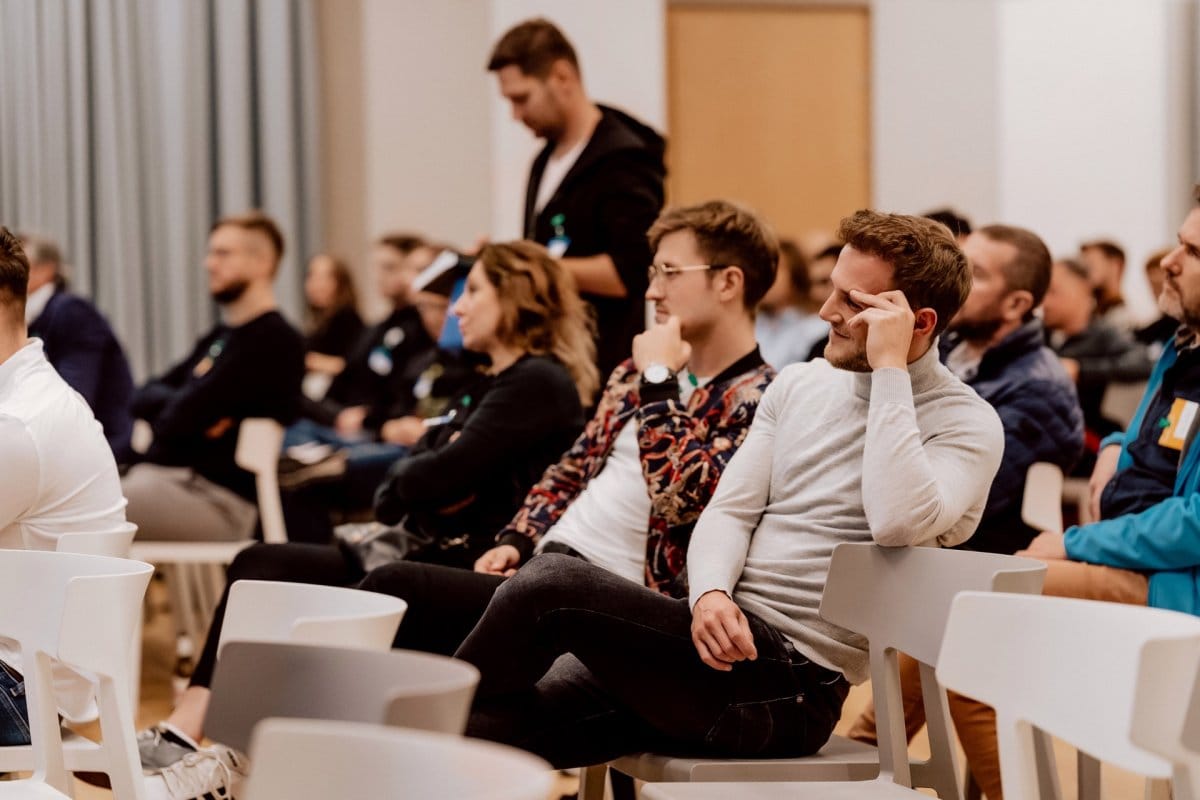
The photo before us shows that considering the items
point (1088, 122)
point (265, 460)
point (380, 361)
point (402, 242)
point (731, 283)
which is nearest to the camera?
point (731, 283)

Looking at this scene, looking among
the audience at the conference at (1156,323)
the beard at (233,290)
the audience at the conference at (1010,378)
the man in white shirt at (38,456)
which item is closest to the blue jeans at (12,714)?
the man in white shirt at (38,456)

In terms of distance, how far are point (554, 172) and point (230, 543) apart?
4.83ft

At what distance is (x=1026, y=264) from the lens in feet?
9.70

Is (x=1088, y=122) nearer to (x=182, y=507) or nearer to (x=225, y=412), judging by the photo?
(x=225, y=412)

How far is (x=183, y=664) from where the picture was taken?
4082 mm

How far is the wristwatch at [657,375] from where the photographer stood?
2346mm

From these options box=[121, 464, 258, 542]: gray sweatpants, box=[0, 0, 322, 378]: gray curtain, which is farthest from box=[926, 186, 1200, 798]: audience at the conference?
box=[0, 0, 322, 378]: gray curtain

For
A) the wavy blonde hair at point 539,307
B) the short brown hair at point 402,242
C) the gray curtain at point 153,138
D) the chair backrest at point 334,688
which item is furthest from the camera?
the gray curtain at point 153,138

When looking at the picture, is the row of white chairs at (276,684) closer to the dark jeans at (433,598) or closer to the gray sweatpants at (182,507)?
the dark jeans at (433,598)

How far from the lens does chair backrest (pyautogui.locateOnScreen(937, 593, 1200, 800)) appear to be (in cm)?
134

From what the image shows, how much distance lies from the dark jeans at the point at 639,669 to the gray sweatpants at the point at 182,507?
7.36 ft

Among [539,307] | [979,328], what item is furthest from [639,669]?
[979,328]

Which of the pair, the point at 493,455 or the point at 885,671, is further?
the point at 493,455

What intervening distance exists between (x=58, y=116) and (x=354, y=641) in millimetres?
6191
